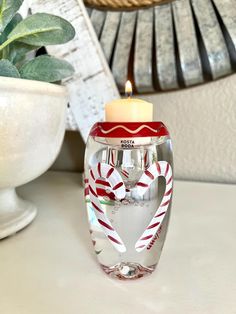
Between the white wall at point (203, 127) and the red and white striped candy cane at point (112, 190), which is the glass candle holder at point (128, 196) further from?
the white wall at point (203, 127)

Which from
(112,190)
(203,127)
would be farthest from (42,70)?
(203,127)

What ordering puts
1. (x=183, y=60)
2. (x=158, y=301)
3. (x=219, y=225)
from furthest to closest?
(x=183, y=60) → (x=219, y=225) → (x=158, y=301)

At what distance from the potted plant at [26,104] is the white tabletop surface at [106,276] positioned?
4 centimetres

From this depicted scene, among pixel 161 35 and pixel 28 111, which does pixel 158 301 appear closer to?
pixel 28 111

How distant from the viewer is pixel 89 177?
253 millimetres

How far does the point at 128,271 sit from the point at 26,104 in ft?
0.54

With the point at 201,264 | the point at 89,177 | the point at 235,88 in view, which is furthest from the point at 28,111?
the point at 235,88

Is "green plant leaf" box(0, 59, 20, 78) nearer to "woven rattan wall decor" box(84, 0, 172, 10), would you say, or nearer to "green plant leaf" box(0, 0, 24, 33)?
"green plant leaf" box(0, 0, 24, 33)

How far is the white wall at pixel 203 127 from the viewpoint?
47 centimetres

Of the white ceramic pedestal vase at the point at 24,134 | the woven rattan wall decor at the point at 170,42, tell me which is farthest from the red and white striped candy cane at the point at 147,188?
the woven rattan wall decor at the point at 170,42

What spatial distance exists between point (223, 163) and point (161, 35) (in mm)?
210

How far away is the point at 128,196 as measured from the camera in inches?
9.7

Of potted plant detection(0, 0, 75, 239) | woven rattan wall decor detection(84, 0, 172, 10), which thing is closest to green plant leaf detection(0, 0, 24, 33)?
potted plant detection(0, 0, 75, 239)

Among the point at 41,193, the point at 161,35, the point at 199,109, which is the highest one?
the point at 161,35
